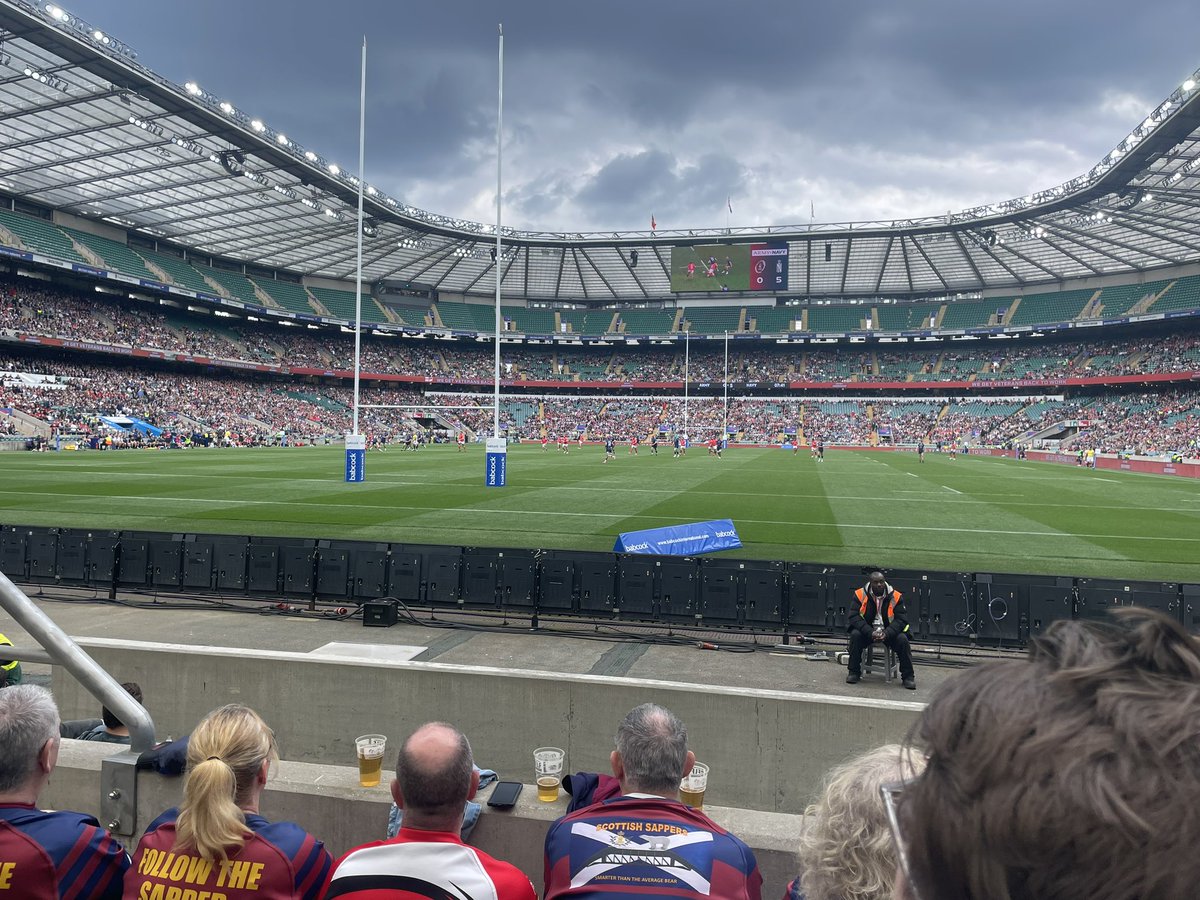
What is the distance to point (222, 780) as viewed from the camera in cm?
271

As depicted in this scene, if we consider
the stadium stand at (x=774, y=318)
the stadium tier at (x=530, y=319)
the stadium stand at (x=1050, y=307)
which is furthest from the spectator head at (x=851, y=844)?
the stadium tier at (x=530, y=319)

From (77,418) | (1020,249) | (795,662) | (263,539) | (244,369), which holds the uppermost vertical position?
(1020,249)

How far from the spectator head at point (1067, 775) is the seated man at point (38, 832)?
3.11m

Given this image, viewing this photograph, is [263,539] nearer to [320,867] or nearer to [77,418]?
[320,867]

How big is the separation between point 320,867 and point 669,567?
9.04 m

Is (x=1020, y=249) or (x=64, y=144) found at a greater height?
(x=1020, y=249)

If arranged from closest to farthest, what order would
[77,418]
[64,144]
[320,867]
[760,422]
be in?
[320,867]
[64,144]
[77,418]
[760,422]

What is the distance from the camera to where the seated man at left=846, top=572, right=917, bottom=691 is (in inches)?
362

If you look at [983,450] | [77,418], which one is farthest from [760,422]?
[77,418]

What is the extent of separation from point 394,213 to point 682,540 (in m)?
57.1

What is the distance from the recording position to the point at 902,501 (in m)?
26.4

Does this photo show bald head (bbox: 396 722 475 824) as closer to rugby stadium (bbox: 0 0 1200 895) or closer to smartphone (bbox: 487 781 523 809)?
smartphone (bbox: 487 781 523 809)

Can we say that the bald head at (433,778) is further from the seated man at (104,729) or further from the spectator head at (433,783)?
the seated man at (104,729)

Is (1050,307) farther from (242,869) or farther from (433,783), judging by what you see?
(242,869)
